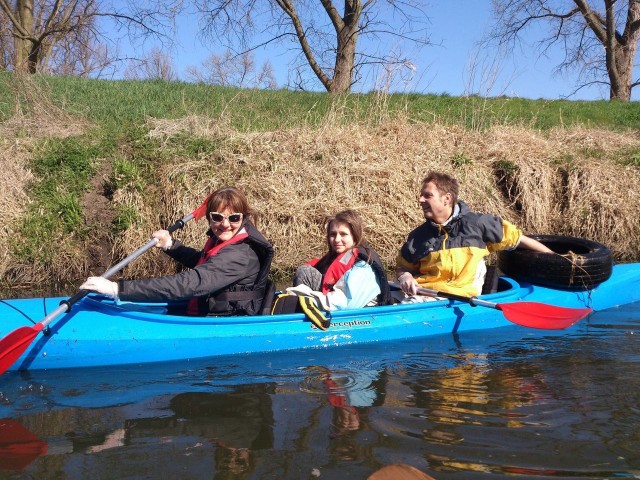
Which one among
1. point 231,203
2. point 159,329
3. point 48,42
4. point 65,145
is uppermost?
point 48,42

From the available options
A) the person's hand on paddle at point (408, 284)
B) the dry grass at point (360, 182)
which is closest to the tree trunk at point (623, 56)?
the dry grass at point (360, 182)

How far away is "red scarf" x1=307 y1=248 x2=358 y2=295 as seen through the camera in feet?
17.7

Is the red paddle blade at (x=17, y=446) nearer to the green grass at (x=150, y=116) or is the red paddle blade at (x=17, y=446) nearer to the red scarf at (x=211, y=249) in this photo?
the red scarf at (x=211, y=249)

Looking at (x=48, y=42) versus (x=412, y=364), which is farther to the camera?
(x=48, y=42)

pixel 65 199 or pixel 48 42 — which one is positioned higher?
pixel 48 42

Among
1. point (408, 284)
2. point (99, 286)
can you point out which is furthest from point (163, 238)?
point (408, 284)

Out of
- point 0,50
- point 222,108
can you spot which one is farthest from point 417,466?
point 0,50

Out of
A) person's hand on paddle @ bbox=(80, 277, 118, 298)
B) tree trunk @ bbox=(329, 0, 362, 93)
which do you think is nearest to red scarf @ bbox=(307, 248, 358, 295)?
person's hand on paddle @ bbox=(80, 277, 118, 298)

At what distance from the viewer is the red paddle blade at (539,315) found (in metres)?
5.70

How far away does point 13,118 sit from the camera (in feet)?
33.5

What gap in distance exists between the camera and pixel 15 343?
4.39 metres

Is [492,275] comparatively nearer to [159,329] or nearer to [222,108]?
[159,329]

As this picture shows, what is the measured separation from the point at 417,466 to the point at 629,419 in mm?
1363

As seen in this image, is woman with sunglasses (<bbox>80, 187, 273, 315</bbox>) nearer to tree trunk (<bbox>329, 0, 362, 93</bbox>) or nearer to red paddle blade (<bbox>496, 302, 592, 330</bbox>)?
red paddle blade (<bbox>496, 302, 592, 330</bbox>)
